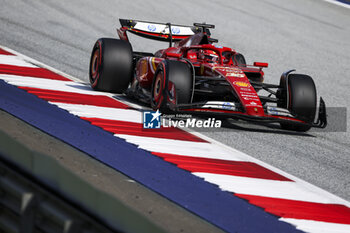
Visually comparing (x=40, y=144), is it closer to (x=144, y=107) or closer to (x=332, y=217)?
(x=332, y=217)

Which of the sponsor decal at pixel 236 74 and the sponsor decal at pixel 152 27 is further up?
the sponsor decal at pixel 152 27

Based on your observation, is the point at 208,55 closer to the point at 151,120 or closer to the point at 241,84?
the point at 241,84

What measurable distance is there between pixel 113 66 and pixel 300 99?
2525 millimetres

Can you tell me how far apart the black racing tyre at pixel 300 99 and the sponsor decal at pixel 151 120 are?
160cm

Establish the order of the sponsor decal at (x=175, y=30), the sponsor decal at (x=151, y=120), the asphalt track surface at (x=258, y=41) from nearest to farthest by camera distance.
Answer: the asphalt track surface at (x=258, y=41)
the sponsor decal at (x=151, y=120)
the sponsor decal at (x=175, y=30)

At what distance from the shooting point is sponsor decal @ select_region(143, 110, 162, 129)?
6.54 meters

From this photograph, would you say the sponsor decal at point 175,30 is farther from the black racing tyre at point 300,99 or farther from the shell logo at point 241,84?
the shell logo at point 241,84

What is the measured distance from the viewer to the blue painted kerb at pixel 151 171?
4074 millimetres

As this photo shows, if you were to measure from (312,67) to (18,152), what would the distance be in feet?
37.2

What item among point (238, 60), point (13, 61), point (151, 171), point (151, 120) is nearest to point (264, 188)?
point (151, 171)

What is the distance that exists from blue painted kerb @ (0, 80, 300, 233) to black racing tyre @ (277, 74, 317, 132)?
2.61 m

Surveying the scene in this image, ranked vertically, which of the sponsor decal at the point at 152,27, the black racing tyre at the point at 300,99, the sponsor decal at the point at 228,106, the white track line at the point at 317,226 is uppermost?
the sponsor decal at the point at 152,27

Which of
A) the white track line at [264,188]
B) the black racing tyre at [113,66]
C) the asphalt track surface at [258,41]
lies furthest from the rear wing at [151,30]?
the white track line at [264,188]

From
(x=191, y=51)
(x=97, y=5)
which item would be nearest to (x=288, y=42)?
(x=97, y=5)
